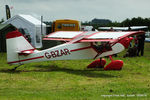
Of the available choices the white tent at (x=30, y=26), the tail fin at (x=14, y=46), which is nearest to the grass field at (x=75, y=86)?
the tail fin at (x=14, y=46)

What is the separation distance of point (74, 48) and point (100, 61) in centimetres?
178

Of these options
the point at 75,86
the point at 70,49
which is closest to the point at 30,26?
the point at 70,49

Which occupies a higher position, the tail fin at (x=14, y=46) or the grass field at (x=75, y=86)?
the tail fin at (x=14, y=46)

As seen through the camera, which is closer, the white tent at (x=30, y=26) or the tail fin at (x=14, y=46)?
the tail fin at (x=14, y=46)

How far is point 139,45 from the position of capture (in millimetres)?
15430

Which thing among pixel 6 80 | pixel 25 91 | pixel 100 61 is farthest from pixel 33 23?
pixel 25 91

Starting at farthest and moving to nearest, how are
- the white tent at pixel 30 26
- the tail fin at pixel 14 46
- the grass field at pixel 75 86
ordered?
1. the white tent at pixel 30 26
2. the tail fin at pixel 14 46
3. the grass field at pixel 75 86

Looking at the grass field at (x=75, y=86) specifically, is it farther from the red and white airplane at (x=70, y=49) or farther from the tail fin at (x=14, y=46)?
the red and white airplane at (x=70, y=49)

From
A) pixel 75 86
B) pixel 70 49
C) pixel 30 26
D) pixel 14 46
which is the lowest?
pixel 75 86

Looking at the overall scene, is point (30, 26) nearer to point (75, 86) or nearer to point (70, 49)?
point (70, 49)

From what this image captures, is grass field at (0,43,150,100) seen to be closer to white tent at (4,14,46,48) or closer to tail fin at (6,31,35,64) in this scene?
tail fin at (6,31,35,64)

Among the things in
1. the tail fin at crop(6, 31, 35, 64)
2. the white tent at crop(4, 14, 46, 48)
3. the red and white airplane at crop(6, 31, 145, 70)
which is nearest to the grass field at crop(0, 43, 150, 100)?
the tail fin at crop(6, 31, 35, 64)

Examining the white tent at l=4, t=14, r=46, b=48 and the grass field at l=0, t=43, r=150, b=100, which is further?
the white tent at l=4, t=14, r=46, b=48

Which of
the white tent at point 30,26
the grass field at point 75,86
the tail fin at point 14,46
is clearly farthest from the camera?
the white tent at point 30,26
